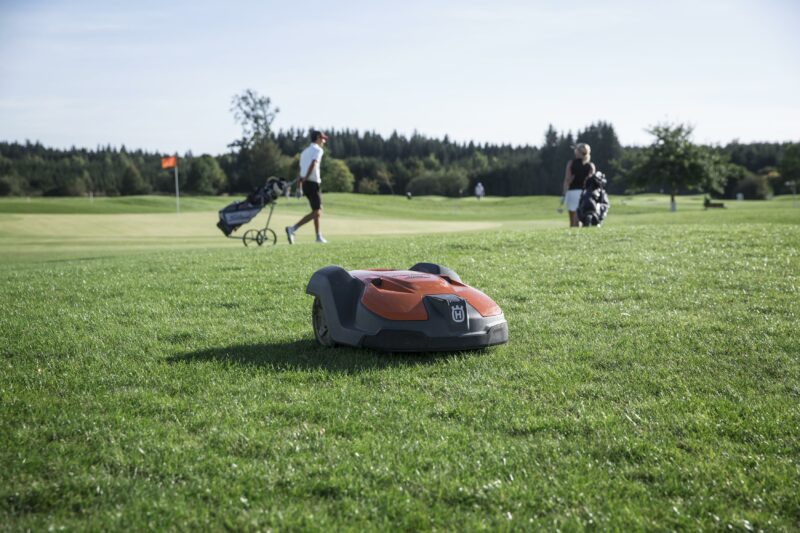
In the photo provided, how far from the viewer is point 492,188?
13125 cm

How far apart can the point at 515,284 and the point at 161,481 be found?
6814mm

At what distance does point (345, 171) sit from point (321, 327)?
111 m

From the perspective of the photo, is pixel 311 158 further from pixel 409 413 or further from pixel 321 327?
pixel 409 413

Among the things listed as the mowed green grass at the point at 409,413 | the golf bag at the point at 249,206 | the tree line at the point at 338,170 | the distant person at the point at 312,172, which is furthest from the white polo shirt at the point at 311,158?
the tree line at the point at 338,170

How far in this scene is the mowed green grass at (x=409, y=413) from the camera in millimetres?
3629

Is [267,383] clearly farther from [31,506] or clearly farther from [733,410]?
[733,410]

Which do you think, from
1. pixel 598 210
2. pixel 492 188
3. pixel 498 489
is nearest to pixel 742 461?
pixel 498 489

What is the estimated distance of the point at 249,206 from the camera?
18984 mm

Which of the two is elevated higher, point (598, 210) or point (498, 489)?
point (598, 210)

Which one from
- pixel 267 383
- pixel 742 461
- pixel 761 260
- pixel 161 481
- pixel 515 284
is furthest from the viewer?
pixel 761 260

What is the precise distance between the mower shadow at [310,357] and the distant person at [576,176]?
12.4 metres

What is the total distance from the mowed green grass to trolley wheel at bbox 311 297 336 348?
0.44ft

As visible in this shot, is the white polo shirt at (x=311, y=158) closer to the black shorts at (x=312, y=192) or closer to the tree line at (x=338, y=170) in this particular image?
the black shorts at (x=312, y=192)

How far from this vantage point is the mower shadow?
6.15m
